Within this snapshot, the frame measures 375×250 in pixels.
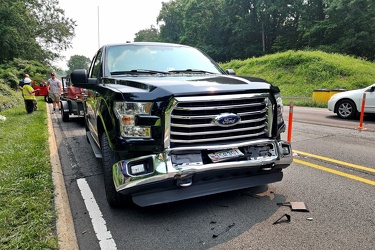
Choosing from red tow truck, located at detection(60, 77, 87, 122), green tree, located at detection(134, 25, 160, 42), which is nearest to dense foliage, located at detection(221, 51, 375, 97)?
red tow truck, located at detection(60, 77, 87, 122)

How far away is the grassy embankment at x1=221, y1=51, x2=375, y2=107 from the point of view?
2147 centimetres

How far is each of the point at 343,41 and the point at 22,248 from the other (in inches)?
1642

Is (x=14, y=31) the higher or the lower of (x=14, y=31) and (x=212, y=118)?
the higher

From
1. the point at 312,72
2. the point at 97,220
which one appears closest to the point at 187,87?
the point at 97,220

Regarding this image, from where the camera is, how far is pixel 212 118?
10.0 feet

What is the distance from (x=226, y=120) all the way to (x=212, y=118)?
15 centimetres

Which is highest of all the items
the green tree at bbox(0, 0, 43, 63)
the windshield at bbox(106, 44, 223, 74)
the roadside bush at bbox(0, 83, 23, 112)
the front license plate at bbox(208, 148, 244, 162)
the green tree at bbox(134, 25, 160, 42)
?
the green tree at bbox(134, 25, 160, 42)

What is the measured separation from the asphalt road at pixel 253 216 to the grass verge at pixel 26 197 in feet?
1.08

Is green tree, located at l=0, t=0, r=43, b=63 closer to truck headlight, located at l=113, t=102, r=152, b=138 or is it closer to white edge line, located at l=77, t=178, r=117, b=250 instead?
white edge line, located at l=77, t=178, r=117, b=250

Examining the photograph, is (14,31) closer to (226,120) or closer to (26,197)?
(26,197)

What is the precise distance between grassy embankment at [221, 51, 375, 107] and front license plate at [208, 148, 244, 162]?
56.4 ft

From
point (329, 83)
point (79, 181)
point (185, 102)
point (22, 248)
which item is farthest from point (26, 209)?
point (329, 83)

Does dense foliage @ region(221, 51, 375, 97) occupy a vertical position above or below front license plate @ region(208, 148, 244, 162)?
above

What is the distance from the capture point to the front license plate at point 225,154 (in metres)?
3.03
